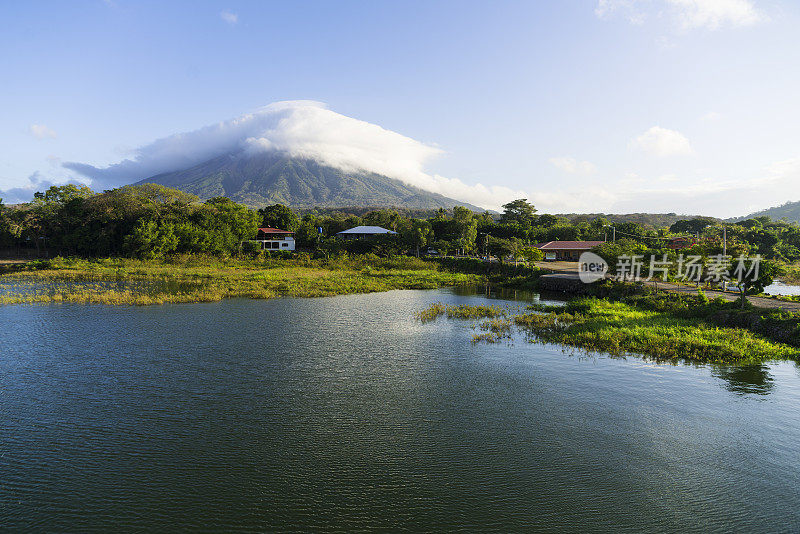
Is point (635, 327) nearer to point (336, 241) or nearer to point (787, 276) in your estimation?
point (787, 276)

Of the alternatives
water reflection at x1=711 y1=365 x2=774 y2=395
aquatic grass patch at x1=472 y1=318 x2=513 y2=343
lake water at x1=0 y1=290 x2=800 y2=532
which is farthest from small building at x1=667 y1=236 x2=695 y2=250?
lake water at x1=0 y1=290 x2=800 y2=532

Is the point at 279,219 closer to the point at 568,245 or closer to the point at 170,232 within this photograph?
the point at 170,232

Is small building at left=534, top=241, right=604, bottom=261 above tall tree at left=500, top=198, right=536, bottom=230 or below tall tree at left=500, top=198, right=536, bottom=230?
below

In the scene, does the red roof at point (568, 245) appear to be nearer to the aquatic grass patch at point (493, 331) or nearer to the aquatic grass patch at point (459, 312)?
the aquatic grass patch at point (459, 312)

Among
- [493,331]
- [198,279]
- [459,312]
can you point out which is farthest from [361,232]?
[493,331]

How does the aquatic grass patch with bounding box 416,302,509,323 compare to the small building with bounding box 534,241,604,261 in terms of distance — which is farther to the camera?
the small building with bounding box 534,241,604,261

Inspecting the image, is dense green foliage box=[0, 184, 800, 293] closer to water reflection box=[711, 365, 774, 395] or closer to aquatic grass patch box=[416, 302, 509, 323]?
aquatic grass patch box=[416, 302, 509, 323]

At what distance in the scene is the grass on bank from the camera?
90.8 feet

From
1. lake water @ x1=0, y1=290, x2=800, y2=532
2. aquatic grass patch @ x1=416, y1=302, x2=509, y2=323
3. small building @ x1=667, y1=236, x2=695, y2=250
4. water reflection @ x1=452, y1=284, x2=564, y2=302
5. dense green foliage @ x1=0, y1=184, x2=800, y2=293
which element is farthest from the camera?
small building @ x1=667, y1=236, x2=695, y2=250

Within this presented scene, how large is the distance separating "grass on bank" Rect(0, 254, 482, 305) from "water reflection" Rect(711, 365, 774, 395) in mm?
24195

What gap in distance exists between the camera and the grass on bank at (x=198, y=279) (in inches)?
1090

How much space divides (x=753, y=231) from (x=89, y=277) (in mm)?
83167

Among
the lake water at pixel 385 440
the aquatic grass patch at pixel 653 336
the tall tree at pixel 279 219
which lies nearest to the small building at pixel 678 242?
the aquatic grass patch at pixel 653 336

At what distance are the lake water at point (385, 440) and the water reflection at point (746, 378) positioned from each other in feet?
0.31
